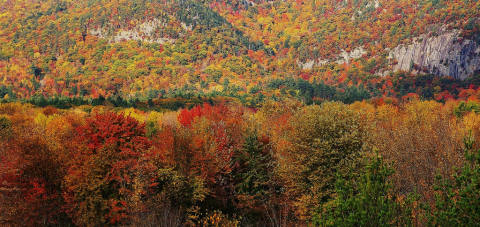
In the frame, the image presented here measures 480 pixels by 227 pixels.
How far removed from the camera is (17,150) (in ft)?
104

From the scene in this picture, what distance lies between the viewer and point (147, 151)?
112ft

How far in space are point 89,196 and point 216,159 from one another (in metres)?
14.5

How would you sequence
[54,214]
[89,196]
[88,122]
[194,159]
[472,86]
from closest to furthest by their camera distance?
[89,196]
[54,214]
[88,122]
[194,159]
[472,86]

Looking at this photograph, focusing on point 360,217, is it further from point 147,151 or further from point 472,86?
point 472,86

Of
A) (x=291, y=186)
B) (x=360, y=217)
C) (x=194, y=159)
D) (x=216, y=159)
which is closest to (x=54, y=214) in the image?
(x=194, y=159)

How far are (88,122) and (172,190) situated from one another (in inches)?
434

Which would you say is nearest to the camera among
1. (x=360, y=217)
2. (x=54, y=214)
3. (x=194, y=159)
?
(x=360, y=217)

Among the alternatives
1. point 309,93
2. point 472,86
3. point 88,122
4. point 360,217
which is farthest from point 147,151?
point 472,86

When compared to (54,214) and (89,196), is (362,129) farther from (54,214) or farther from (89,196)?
(54,214)

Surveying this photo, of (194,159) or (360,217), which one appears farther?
(194,159)

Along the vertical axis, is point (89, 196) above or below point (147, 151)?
below

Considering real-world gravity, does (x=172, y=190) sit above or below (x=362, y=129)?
below

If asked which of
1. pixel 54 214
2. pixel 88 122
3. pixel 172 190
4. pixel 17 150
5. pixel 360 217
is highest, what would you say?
pixel 360 217

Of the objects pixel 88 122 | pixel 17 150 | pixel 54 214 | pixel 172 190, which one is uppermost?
pixel 88 122
